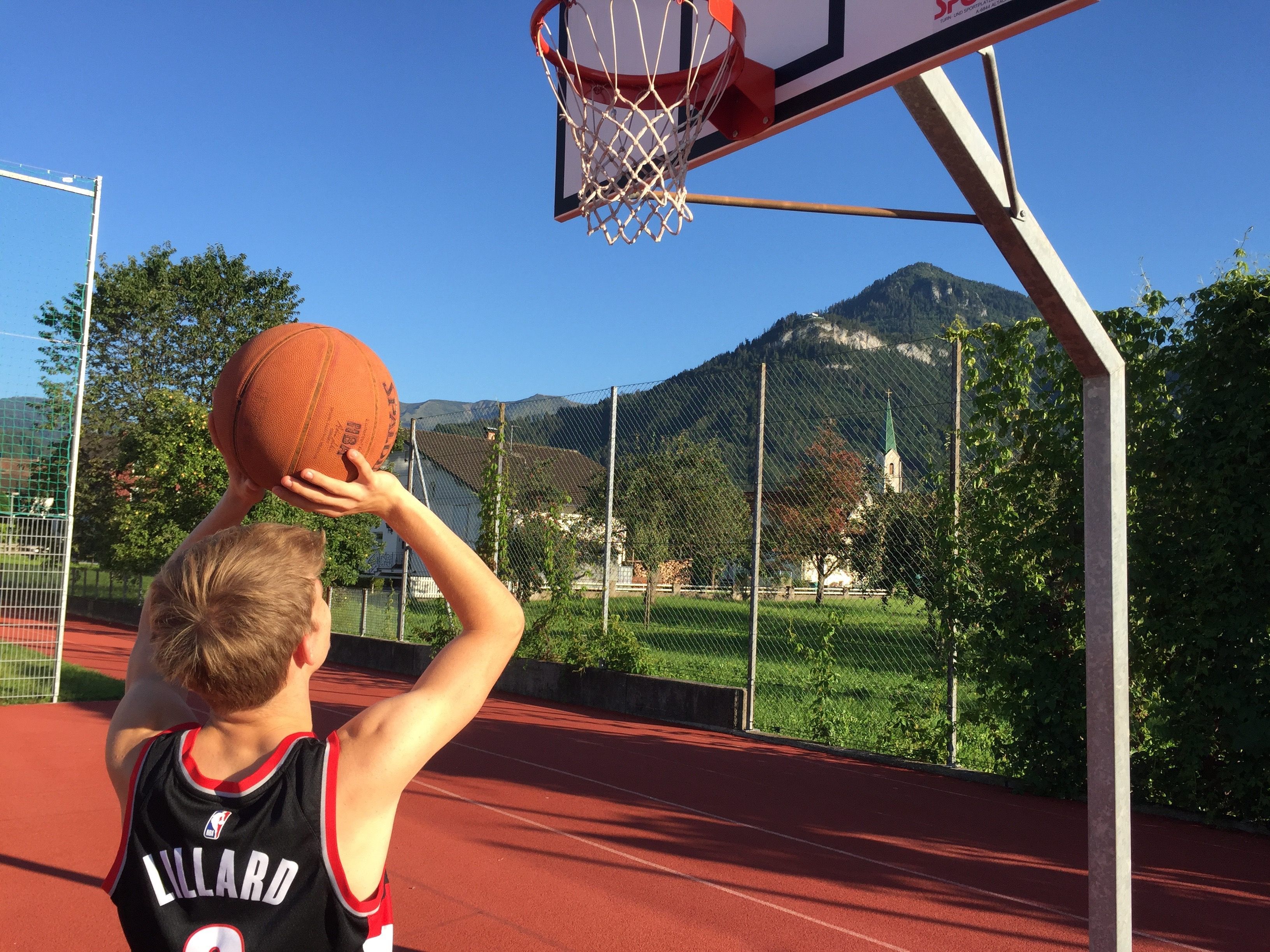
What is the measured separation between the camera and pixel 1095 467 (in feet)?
10.5

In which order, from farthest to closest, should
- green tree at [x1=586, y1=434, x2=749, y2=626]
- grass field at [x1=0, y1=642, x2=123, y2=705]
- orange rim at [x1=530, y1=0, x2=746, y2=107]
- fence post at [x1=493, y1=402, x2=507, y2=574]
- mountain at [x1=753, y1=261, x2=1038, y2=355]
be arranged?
mountain at [x1=753, y1=261, x2=1038, y2=355] < fence post at [x1=493, y1=402, x2=507, y2=574] < green tree at [x1=586, y1=434, x2=749, y2=626] < grass field at [x1=0, y1=642, x2=123, y2=705] < orange rim at [x1=530, y1=0, x2=746, y2=107]

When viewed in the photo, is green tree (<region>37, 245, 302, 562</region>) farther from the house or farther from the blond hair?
the blond hair

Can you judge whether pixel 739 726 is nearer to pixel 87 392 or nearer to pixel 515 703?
pixel 515 703

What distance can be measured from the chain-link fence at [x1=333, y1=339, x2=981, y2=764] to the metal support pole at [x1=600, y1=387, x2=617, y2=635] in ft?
0.10

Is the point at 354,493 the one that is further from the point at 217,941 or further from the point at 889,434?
the point at 889,434

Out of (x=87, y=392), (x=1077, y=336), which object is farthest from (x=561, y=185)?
(x=87, y=392)

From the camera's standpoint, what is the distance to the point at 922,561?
7.81m

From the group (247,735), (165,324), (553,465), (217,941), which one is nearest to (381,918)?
(217,941)

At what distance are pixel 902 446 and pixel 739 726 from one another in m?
3.22

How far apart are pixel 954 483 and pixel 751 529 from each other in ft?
8.00

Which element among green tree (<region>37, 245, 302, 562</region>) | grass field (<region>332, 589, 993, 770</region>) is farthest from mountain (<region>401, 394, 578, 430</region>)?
green tree (<region>37, 245, 302, 562</region>)

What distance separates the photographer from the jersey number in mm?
1275

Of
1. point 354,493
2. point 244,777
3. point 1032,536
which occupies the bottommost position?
point 244,777

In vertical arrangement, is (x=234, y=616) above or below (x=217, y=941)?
above
